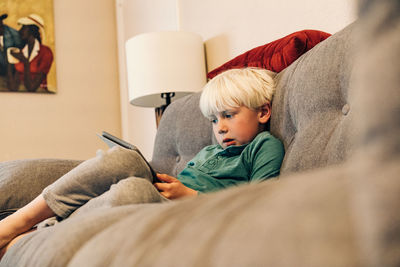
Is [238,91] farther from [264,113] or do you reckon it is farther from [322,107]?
[322,107]

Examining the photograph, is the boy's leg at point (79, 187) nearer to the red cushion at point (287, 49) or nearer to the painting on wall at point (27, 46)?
the red cushion at point (287, 49)

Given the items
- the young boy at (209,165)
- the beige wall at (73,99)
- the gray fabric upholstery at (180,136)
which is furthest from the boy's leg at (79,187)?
the beige wall at (73,99)

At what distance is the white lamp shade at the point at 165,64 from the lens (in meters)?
2.44

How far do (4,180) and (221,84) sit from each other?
2.83ft

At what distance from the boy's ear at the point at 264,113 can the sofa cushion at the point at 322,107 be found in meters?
0.21

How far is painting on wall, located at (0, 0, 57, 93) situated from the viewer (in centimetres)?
360

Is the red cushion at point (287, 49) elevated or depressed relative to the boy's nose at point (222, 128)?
elevated

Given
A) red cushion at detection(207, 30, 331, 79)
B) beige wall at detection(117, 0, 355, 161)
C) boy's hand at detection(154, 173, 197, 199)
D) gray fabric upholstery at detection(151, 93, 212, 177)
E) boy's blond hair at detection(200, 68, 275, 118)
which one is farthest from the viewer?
beige wall at detection(117, 0, 355, 161)

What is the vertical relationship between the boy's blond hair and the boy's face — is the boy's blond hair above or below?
above

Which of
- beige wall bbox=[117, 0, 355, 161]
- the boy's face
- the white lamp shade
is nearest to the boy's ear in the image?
the boy's face

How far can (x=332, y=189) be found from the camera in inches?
6.6

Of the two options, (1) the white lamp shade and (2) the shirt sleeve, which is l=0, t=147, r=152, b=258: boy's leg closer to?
(2) the shirt sleeve

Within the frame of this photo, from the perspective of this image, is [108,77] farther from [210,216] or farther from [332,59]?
[210,216]

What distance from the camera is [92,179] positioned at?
1.03m
